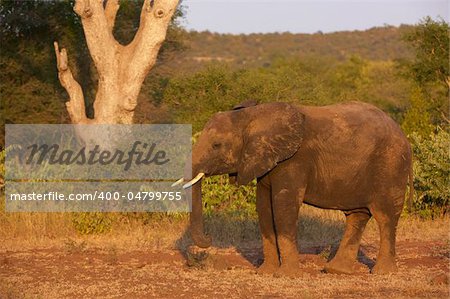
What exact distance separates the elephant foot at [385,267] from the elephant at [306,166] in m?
0.01

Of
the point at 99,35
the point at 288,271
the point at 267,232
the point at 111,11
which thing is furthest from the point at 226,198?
the point at 288,271

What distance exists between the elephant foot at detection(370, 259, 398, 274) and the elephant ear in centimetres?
176

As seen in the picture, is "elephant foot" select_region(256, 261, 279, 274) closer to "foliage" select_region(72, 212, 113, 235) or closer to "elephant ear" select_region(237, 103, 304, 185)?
"elephant ear" select_region(237, 103, 304, 185)

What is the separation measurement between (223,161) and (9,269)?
112 inches

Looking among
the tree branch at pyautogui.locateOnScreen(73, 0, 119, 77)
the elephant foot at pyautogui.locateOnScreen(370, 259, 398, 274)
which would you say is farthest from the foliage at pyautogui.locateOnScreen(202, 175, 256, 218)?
the elephant foot at pyautogui.locateOnScreen(370, 259, 398, 274)

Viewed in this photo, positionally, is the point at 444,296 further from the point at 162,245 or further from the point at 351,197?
the point at 162,245

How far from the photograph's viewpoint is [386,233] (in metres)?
10.5

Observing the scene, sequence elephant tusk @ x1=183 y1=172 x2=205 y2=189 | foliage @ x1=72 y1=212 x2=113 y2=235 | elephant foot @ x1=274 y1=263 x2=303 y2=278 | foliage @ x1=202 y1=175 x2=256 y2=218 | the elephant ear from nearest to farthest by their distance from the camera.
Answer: elephant tusk @ x1=183 y1=172 x2=205 y2=189 < the elephant ear < elephant foot @ x1=274 y1=263 x2=303 y2=278 < foliage @ x1=72 y1=212 x2=113 y2=235 < foliage @ x1=202 y1=175 x2=256 y2=218

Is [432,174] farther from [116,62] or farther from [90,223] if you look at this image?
[116,62]

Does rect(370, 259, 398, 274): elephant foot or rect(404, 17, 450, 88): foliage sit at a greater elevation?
rect(404, 17, 450, 88): foliage

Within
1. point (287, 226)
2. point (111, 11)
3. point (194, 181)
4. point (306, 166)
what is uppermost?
point (111, 11)

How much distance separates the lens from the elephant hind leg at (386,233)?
1037 centimetres

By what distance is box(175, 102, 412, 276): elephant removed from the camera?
9.77 metres

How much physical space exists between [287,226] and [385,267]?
53.2 inches
